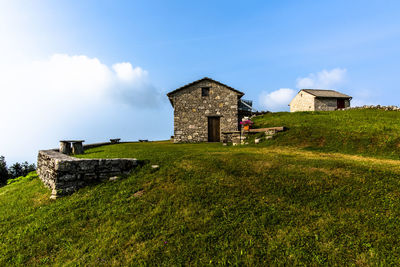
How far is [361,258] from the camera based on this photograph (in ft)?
12.1

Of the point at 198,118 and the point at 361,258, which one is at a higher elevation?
the point at 198,118

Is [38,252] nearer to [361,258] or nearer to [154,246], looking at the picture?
[154,246]

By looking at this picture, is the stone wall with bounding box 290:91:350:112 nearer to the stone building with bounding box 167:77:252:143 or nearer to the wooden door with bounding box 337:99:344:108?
the wooden door with bounding box 337:99:344:108

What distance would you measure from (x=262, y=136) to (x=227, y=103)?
7.57 meters

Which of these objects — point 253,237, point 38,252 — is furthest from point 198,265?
point 38,252

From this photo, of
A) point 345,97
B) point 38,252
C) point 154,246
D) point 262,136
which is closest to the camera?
point 154,246

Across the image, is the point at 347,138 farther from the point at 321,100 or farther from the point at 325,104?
the point at 325,104

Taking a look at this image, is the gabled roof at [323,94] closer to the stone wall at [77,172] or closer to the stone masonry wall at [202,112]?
the stone masonry wall at [202,112]

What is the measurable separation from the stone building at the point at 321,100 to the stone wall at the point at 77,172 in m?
34.0

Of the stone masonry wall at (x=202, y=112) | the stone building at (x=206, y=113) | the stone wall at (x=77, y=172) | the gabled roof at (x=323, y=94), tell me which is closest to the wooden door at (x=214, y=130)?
the stone building at (x=206, y=113)

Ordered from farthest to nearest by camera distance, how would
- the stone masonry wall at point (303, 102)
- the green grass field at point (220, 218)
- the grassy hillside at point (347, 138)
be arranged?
the stone masonry wall at point (303, 102)
the grassy hillside at point (347, 138)
the green grass field at point (220, 218)

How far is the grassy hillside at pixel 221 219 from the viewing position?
13.2 feet

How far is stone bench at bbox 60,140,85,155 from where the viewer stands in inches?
586

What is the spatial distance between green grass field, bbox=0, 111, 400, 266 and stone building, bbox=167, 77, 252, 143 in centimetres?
1295
